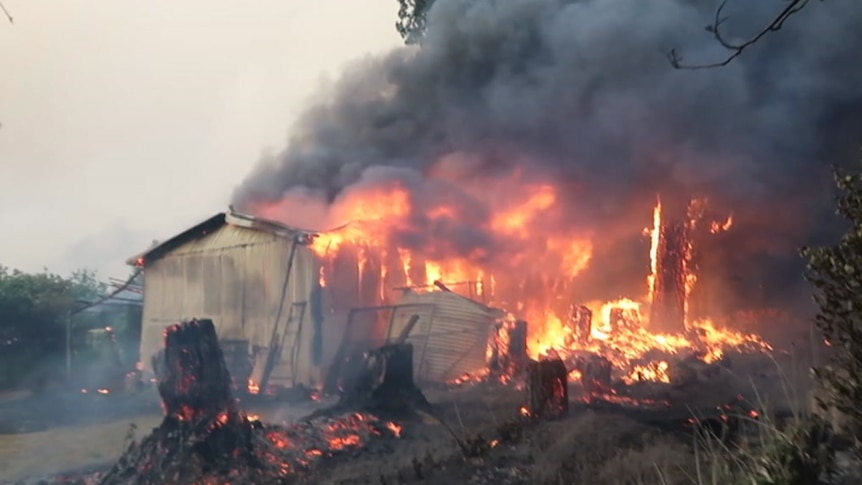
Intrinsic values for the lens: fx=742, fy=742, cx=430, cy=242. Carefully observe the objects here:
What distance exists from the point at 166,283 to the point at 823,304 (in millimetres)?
19965

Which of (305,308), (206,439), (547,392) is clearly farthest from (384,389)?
(305,308)

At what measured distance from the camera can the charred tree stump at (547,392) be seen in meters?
10.1

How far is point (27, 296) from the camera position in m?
22.9

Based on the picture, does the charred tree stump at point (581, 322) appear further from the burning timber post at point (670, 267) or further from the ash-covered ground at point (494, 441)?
the ash-covered ground at point (494, 441)

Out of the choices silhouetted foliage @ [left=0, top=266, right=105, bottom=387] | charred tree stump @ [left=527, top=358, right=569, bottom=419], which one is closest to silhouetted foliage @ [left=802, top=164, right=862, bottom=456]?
charred tree stump @ [left=527, top=358, right=569, bottom=419]

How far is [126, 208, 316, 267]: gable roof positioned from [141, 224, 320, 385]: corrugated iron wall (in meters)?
0.16

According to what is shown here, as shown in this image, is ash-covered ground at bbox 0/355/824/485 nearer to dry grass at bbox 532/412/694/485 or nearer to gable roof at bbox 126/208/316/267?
dry grass at bbox 532/412/694/485

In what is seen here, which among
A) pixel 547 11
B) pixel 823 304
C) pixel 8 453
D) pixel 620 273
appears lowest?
pixel 8 453

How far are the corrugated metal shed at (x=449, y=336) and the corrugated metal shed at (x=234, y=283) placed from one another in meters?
2.64

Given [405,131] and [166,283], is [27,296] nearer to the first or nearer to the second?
[166,283]

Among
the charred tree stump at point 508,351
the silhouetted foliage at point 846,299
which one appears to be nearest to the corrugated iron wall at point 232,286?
the charred tree stump at point 508,351

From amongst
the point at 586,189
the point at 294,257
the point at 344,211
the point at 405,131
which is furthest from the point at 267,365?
the point at 586,189

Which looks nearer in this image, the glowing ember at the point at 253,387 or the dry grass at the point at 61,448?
the dry grass at the point at 61,448

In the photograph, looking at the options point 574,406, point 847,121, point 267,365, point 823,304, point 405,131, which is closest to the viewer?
point 823,304
